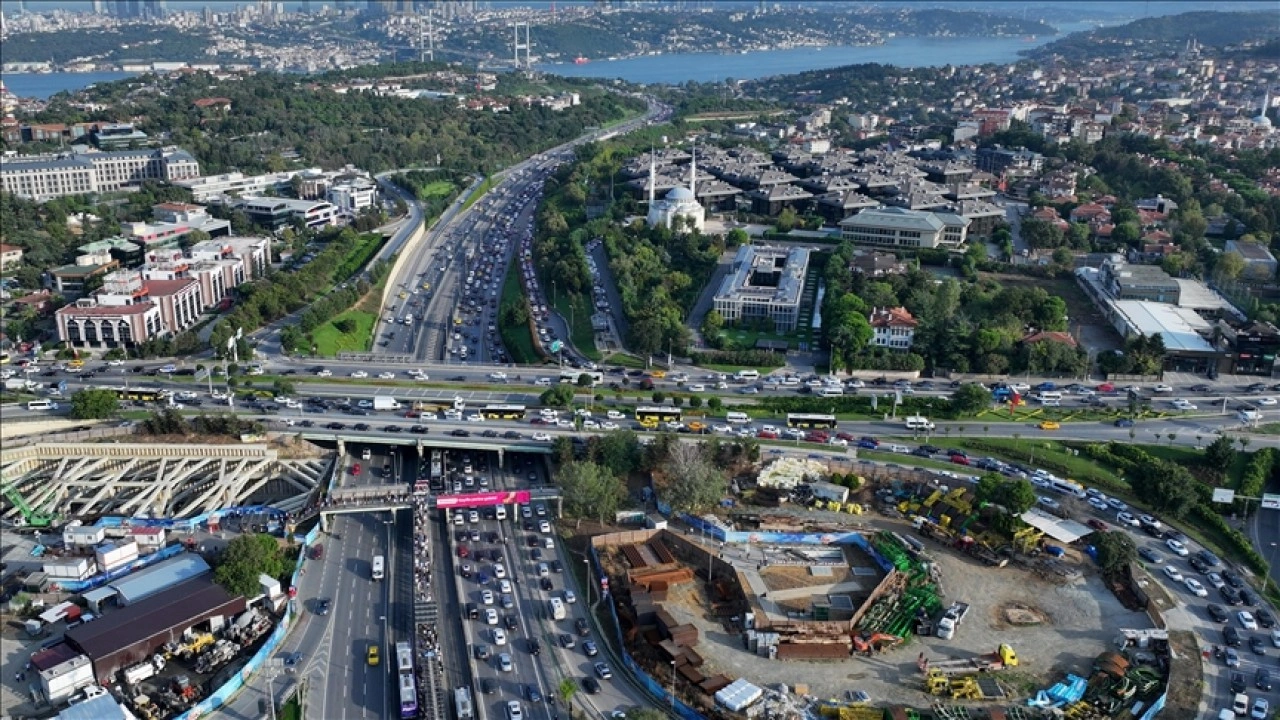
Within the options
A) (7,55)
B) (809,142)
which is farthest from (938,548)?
(7,55)

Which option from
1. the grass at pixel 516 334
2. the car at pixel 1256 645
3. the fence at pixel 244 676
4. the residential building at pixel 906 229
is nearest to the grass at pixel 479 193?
the grass at pixel 516 334

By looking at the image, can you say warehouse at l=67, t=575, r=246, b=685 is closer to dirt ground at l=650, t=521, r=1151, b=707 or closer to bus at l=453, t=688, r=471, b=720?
bus at l=453, t=688, r=471, b=720

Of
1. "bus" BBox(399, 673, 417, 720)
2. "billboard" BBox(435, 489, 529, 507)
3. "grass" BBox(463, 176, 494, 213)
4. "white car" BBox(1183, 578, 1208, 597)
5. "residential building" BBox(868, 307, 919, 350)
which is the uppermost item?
"residential building" BBox(868, 307, 919, 350)

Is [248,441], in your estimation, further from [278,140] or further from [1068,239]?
[278,140]

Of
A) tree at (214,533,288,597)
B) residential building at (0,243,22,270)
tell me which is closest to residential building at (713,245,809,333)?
tree at (214,533,288,597)

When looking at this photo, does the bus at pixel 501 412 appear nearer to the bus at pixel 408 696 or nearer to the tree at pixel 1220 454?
the bus at pixel 408 696

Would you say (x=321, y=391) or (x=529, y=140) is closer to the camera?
(x=321, y=391)

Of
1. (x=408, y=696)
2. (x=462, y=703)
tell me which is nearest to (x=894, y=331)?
(x=462, y=703)
